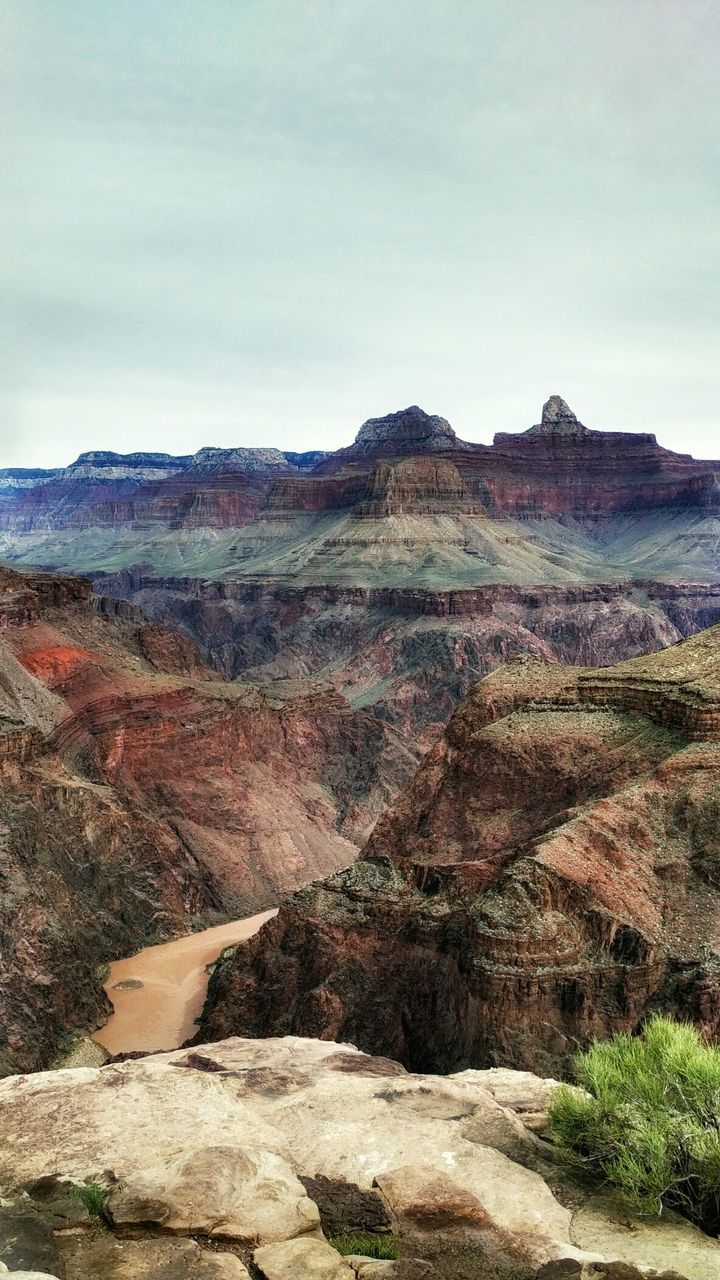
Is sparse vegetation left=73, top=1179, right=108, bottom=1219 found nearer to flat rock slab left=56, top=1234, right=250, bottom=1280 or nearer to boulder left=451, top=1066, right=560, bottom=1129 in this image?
flat rock slab left=56, top=1234, right=250, bottom=1280

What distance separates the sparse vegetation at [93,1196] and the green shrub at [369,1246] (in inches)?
147

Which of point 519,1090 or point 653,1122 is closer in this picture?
point 653,1122

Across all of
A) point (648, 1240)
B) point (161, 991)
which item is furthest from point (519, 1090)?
point (161, 991)

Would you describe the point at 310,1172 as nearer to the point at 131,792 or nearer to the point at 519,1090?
the point at 519,1090

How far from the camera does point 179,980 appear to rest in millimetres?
53312

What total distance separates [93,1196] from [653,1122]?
949 cm

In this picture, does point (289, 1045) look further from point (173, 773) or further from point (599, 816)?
point (173, 773)

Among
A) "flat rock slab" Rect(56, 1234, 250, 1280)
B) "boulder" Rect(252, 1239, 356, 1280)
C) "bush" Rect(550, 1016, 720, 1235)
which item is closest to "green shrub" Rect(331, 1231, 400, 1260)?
"boulder" Rect(252, 1239, 356, 1280)

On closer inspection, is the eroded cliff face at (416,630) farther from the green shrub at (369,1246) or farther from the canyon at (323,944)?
the green shrub at (369,1246)

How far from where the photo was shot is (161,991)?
51.8 m

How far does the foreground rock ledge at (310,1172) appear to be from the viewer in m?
16.5

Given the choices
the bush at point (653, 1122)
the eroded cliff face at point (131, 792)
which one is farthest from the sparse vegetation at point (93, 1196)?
the eroded cliff face at point (131, 792)

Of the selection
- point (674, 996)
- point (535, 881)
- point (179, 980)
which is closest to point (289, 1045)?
point (535, 881)

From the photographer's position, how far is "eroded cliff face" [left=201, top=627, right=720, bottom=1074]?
31.3m
